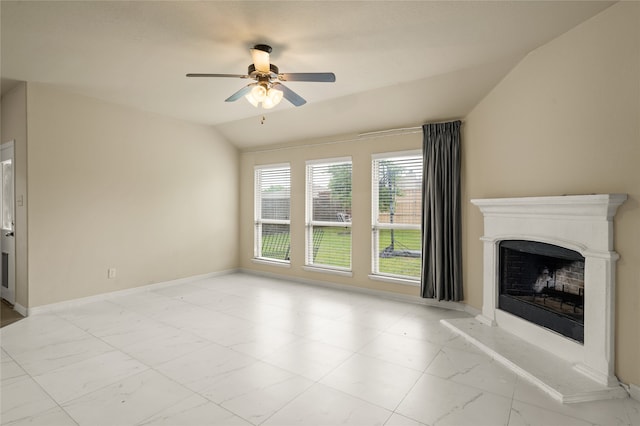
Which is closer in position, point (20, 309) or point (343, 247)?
point (20, 309)

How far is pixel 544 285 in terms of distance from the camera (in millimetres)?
3271

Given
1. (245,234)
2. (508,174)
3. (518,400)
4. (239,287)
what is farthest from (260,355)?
(245,234)

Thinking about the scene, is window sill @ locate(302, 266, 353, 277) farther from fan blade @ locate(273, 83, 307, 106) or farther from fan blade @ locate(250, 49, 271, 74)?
fan blade @ locate(250, 49, 271, 74)

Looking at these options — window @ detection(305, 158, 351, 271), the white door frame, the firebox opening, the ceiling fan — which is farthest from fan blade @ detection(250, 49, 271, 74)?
the white door frame

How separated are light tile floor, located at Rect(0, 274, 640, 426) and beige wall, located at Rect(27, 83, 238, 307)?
76 centimetres

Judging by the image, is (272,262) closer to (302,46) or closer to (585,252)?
→ (302,46)

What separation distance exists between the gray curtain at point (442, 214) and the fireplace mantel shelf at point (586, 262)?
88cm

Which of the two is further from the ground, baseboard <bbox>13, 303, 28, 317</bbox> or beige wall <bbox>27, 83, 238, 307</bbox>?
beige wall <bbox>27, 83, 238, 307</bbox>

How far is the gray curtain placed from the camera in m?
4.33

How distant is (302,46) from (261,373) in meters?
2.91

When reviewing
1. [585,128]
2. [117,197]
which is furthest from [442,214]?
[117,197]

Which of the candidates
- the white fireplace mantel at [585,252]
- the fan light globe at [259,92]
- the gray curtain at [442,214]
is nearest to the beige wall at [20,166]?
the fan light globe at [259,92]

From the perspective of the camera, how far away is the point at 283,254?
643cm

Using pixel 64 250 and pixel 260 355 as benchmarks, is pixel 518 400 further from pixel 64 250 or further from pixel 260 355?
pixel 64 250
